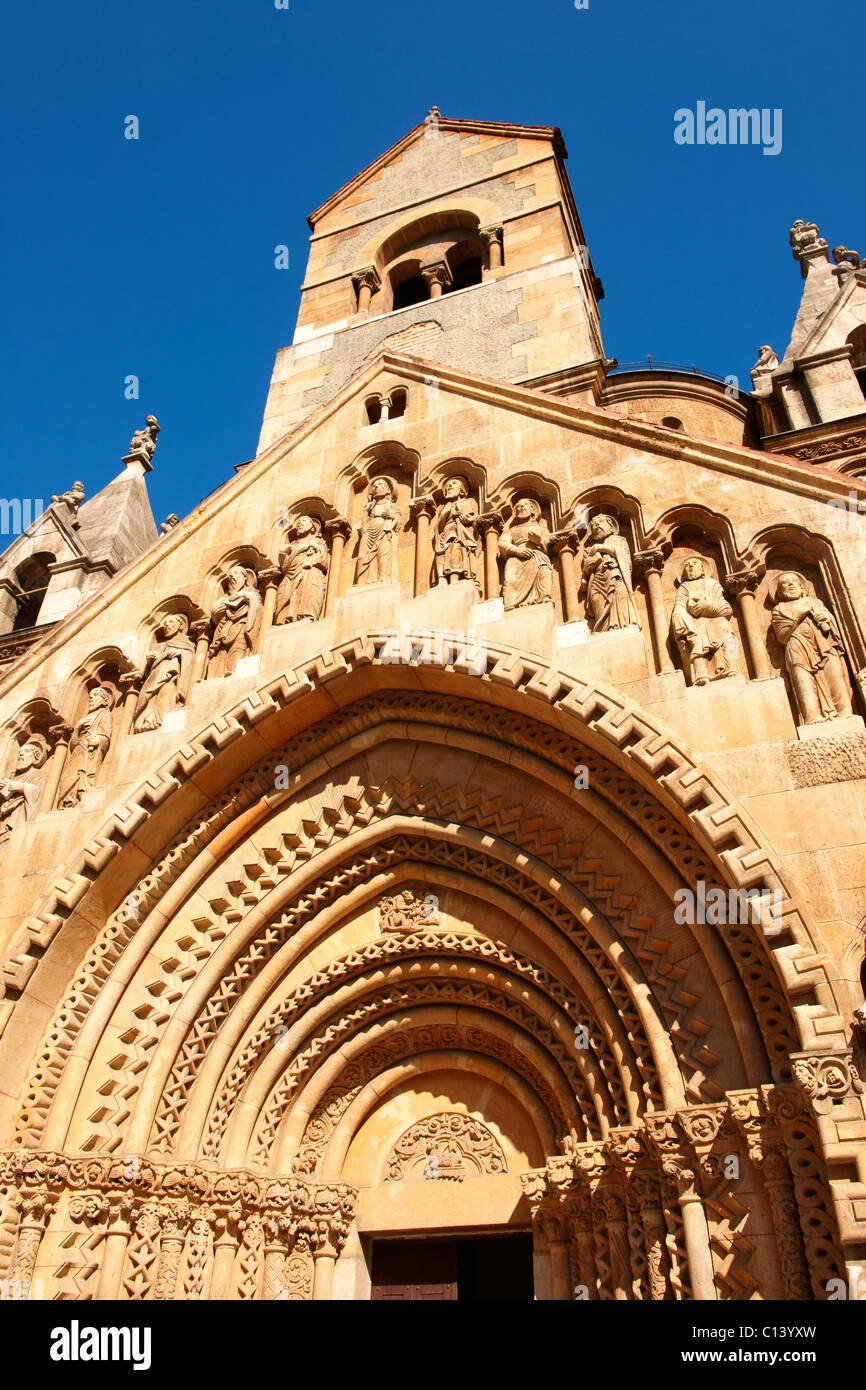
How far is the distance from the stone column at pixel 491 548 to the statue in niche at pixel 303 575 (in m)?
1.63

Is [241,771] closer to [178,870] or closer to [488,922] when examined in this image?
[178,870]

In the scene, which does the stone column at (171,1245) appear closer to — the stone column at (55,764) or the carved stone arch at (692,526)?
the stone column at (55,764)

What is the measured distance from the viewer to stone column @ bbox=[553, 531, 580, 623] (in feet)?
27.0

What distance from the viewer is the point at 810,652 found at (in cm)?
689

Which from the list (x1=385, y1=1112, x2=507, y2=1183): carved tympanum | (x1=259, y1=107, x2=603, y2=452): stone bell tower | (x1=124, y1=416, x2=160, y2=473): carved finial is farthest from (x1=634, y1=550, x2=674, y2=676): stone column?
(x1=124, y1=416, x2=160, y2=473): carved finial

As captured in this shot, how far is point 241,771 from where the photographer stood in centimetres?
898

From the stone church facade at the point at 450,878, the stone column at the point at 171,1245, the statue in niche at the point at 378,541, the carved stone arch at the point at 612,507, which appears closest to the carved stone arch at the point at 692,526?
the stone church facade at the point at 450,878

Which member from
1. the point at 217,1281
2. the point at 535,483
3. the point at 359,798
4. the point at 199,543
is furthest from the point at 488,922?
the point at 199,543

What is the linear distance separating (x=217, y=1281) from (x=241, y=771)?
4.03 meters

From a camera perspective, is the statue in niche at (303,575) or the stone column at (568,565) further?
the statue in niche at (303,575)

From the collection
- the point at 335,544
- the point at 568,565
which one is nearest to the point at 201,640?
the point at 335,544

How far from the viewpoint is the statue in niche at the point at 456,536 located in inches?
350

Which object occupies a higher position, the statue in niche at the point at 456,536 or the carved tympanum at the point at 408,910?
the statue in niche at the point at 456,536

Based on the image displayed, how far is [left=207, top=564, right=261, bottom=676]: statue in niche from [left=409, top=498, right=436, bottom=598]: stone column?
1.67 meters
